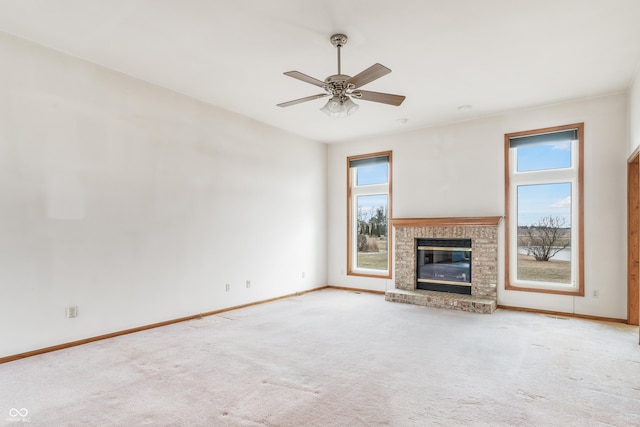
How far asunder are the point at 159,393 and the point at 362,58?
142 inches

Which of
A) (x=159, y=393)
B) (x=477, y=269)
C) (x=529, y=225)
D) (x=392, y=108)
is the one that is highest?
(x=392, y=108)

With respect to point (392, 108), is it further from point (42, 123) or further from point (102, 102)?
point (42, 123)

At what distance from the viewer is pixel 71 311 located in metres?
3.73

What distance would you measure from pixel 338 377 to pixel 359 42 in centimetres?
310

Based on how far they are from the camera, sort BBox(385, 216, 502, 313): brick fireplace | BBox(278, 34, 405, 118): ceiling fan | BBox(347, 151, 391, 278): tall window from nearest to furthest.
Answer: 1. BBox(278, 34, 405, 118): ceiling fan
2. BBox(385, 216, 502, 313): brick fireplace
3. BBox(347, 151, 391, 278): tall window

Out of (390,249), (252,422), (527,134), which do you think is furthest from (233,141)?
(527,134)

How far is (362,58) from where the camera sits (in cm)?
377

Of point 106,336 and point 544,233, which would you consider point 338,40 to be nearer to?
point 106,336

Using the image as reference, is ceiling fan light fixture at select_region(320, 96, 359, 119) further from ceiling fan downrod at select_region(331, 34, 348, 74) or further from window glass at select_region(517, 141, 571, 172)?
window glass at select_region(517, 141, 571, 172)

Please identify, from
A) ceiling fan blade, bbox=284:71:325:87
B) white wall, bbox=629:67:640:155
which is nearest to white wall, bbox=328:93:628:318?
white wall, bbox=629:67:640:155

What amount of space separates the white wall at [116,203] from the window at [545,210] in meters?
3.98

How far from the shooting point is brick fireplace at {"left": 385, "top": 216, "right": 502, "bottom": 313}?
555 centimetres

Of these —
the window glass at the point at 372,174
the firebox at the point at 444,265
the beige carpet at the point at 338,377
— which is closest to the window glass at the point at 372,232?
the window glass at the point at 372,174

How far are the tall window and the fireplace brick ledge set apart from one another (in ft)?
2.54
